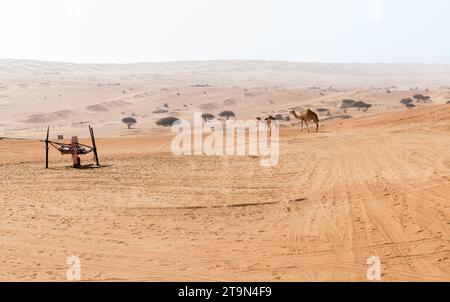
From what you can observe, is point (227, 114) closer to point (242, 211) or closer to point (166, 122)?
point (166, 122)

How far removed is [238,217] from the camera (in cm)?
1098

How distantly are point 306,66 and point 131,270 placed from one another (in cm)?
19546

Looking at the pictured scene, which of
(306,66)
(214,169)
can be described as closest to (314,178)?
(214,169)

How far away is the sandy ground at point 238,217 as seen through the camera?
8.06m

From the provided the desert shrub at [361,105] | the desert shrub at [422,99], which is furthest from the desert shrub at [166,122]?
the desert shrub at [422,99]

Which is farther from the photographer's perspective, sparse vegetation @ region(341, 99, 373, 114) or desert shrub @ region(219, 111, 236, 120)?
sparse vegetation @ region(341, 99, 373, 114)

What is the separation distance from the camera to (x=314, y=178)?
46.9ft

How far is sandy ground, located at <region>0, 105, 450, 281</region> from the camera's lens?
26.5ft

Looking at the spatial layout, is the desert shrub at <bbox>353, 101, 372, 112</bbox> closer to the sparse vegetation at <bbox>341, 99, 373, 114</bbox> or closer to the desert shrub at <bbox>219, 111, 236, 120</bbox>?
the sparse vegetation at <bbox>341, 99, 373, 114</bbox>

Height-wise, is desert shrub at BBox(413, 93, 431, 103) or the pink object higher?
desert shrub at BBox(413, 93, 431, 103)

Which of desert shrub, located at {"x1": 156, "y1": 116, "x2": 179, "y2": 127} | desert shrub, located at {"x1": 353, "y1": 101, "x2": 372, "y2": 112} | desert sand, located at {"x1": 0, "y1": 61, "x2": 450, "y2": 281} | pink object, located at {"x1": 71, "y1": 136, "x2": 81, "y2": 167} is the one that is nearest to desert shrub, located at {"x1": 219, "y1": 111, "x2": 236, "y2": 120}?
desert shrub, located at {"x1": 156, "y1": 116, "x2": 179, "y2": 127}
